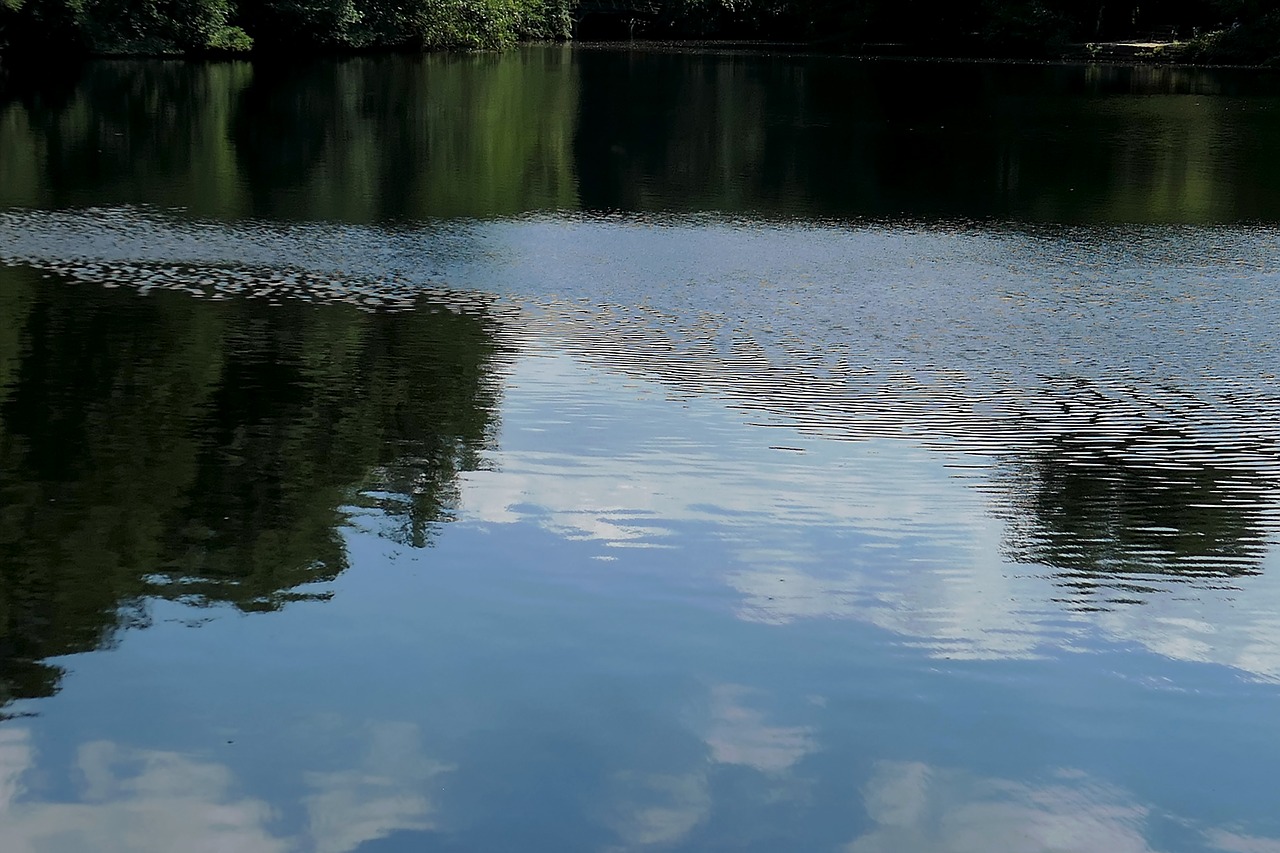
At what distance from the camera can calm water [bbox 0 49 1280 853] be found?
17.1 feet

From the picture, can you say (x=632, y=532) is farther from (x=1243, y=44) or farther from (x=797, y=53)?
(x=797, y=53)

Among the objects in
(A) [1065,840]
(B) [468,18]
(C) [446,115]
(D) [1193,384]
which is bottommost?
(A) [1065,840]

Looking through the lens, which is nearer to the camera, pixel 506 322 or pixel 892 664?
pixel 892 664

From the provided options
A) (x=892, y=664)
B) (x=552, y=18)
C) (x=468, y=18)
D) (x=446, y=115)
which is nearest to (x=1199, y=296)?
(x=892, y=664)

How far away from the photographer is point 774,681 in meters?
6.02

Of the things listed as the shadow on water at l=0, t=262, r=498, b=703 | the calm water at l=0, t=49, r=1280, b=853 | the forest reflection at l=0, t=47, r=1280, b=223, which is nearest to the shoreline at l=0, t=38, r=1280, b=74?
the forest reflection at l=0, t=47, r=1280, b=223

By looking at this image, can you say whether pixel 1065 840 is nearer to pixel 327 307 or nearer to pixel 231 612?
pixel 231 612

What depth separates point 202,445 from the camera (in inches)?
348

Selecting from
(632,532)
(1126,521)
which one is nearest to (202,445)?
(632,532)

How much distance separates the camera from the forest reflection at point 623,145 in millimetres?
19141

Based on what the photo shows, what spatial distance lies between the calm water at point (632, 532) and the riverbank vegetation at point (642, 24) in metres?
30.1

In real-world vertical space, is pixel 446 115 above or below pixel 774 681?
above

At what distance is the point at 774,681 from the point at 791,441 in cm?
316

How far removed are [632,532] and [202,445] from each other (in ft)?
9.49
